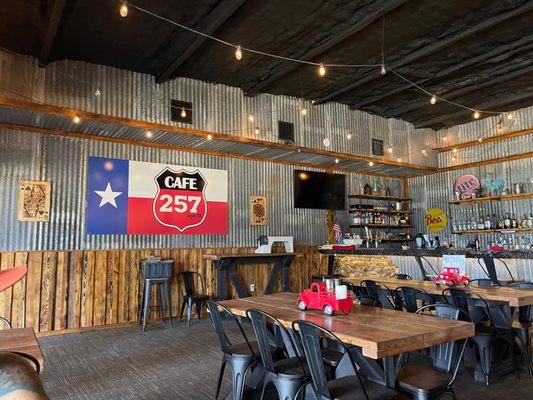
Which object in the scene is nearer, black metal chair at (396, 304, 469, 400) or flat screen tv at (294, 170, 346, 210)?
black metal chair at (396, 304, 469, 400)

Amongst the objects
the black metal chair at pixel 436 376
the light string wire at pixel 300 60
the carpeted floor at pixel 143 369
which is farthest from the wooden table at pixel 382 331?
the light string wire at pixel 300 60

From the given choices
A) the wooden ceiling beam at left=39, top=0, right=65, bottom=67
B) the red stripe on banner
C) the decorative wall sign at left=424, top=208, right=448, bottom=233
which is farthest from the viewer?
the decorative wall sign at left=424, top=208, right=448, bottom=233

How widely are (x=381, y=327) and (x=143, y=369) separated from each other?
121 inches

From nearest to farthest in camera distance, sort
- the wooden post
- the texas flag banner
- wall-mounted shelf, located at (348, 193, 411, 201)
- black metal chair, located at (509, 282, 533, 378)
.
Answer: black metal chair, located at (509, 282, 533, 378), the texas flag banner, the wooden post, wall-mounted shelf, located at (348, 193, 411, 201)

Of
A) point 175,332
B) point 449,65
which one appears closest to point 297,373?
point 175,332

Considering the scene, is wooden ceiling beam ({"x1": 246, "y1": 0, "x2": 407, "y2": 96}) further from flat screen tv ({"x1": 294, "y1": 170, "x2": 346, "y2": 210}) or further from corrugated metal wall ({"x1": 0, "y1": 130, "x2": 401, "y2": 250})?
flat screen tv ({"x1": 294, "y1": 170, "x2": 346, "y2": 210})

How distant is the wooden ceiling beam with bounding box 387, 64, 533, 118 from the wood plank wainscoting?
626 centimetres

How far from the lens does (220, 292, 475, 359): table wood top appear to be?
2320 mm

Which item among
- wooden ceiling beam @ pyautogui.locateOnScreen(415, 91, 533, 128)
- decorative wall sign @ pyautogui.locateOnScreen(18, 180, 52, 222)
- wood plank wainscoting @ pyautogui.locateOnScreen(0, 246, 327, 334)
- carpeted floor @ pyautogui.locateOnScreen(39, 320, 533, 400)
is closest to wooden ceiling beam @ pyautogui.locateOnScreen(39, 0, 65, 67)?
decorative wall sign @ pyautogui.locateOnScreen(18, 180, 52, 222)

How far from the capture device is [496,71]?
24.7 ft

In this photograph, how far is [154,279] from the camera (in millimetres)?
6812

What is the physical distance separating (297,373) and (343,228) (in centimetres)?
773

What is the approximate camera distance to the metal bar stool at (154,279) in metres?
6.75

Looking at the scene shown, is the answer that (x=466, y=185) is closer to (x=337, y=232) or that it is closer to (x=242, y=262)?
(x=337, y=232)
